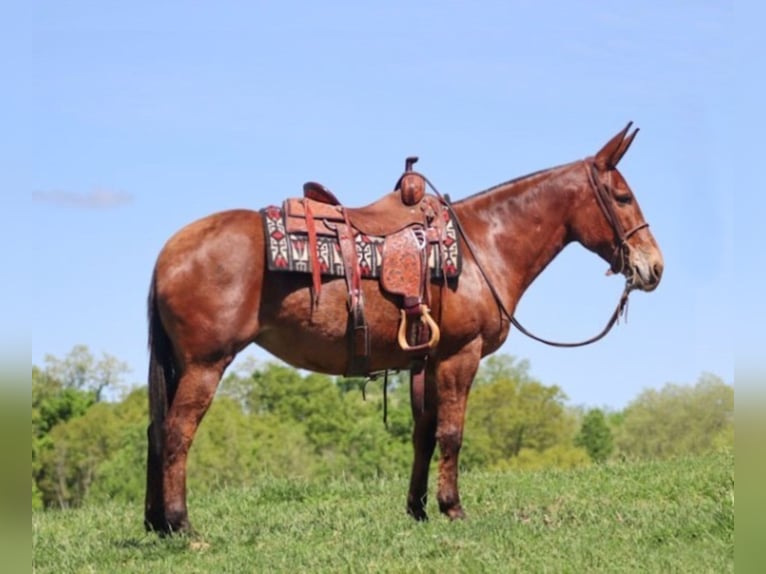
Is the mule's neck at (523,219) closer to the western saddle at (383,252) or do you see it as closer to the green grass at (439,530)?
the western saddle at (383,252)

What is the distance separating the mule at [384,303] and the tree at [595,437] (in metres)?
57.5

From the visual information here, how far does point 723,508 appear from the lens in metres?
7.36

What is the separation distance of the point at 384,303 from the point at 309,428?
56890 mm

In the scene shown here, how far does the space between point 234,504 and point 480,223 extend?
136 inches

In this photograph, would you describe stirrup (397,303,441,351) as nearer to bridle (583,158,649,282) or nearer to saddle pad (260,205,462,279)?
saddle pad (260,205,462,279)

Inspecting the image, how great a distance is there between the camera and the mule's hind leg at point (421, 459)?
27.8 feet

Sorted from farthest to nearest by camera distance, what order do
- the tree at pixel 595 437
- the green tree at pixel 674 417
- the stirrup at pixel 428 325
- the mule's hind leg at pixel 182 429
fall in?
the tree at pixel 595 437
the green tree at pixel 674 417
the stirrup at pixel 428 325
the mule's hind leg at pixel 182 429

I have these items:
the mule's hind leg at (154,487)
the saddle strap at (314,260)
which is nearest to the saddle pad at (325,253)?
the saddle strap at (314,260)

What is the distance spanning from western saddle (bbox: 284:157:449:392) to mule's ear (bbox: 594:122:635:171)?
151 centimetres

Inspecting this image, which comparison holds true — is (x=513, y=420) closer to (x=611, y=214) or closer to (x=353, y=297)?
(x=611, y=214)

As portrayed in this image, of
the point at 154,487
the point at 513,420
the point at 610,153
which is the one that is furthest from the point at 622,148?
the point at 513,420

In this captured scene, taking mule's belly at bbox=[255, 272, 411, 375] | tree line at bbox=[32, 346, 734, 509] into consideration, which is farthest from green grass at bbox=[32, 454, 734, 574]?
tree line at bbox=[32, 346, 734, 509]

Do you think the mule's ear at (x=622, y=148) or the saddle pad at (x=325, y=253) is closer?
the saddle pad at (x=325, y=253)
